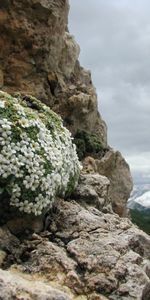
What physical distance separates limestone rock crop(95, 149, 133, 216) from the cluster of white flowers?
47.0ft

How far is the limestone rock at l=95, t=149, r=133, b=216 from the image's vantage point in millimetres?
26069

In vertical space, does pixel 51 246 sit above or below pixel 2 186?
below

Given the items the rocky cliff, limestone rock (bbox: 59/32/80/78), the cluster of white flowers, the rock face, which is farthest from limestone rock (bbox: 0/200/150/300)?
limestone rock (bbox: 59/32/80/78)

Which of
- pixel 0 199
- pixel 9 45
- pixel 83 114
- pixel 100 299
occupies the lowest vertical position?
pixel 100 299

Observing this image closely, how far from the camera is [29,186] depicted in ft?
34.3

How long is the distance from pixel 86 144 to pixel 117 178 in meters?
3.61

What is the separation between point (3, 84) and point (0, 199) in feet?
Answer: 42.5

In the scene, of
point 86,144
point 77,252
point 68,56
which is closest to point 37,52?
point 68,56

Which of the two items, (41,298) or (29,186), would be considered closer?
(41,298)

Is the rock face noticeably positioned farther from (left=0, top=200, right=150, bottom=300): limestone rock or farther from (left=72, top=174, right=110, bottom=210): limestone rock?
(left=0, top=200, right=150, bottom=300): limestone rock

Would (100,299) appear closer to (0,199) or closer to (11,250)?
(11,250)

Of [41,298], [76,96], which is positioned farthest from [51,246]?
[76,96]

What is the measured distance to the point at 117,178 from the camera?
27203mm

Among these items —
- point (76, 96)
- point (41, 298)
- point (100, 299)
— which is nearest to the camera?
point (41, 298)
